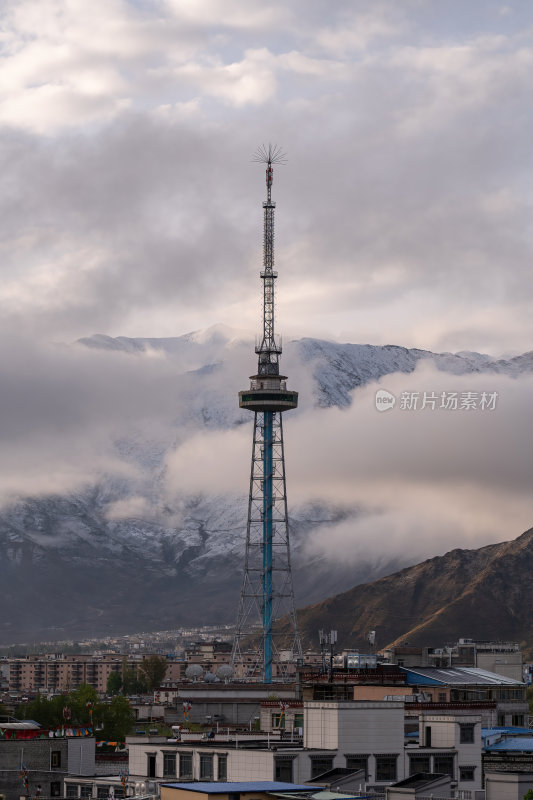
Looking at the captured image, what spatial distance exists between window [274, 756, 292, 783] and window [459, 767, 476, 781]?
1241cm

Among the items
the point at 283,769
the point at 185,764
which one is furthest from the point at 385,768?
the point at 185,764

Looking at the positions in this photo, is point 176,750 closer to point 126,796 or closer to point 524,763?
point 126,796

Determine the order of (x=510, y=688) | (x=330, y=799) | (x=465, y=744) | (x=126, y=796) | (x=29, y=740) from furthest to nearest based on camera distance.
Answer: (x=510, y=688) < (x=29, y=740) < (x=465, y=744) < (x=126, y=796) < (x=330, y=799)

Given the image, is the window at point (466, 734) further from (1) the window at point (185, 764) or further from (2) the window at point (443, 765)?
(1) the window at point (185, 764)

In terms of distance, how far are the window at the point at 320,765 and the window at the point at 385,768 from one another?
329 cm

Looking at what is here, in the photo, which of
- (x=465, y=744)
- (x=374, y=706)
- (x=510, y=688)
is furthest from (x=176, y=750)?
(x=510, y=688)

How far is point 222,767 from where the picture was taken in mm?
87375

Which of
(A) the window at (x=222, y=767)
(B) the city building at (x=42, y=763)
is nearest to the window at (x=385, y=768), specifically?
(A) the window at (x=222, y=767)

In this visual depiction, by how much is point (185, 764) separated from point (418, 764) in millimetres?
13060

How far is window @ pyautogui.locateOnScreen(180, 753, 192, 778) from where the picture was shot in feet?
292

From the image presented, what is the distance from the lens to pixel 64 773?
99.1m

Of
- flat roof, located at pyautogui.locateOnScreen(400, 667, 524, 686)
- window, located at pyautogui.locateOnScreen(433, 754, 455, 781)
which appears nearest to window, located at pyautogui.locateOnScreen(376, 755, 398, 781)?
window, located at pyautogui.locateOnScreen(433, 754, 455, 781)

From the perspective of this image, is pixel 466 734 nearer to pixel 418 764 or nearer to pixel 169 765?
pixel 418 764

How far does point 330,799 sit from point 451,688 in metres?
102
